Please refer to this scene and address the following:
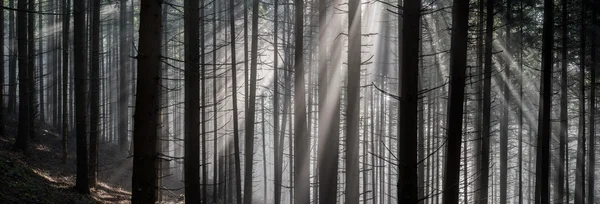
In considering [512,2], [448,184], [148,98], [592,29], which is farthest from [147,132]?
[592,29]

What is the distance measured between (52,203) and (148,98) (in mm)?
5931

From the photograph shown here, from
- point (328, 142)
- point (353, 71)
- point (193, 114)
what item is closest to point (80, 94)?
point (193, 114)

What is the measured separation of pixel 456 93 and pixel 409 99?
248cm

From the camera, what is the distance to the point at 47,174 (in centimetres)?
1412

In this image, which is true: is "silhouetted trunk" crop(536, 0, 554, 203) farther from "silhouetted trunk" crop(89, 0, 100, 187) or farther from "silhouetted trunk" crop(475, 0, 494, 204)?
"silhouetted trunk" crop(89, 0, 100, 187)

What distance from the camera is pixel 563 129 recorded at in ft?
57.6

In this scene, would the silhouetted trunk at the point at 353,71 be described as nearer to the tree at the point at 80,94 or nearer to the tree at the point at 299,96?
the tree at the point at 299,96

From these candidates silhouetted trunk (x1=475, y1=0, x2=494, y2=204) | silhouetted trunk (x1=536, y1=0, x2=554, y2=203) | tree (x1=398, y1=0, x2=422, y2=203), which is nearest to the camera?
tree (x1=398, y1=0, x2=422, y2=203)

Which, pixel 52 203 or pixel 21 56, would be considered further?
pixel 21 56

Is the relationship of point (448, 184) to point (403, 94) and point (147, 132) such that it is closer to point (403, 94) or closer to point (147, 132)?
point (403, 94)

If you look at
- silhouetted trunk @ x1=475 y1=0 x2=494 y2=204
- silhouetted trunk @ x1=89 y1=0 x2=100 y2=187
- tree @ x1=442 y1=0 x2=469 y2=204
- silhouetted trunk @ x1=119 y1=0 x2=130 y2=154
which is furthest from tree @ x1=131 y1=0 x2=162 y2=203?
silhouetted trunk @ x1=119 y1=0 x2=130 y2=154

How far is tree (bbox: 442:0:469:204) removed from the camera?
785 cm

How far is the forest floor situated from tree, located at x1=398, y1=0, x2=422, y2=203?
7.44m

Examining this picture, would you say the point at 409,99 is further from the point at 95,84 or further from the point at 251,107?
the point at 251,107
